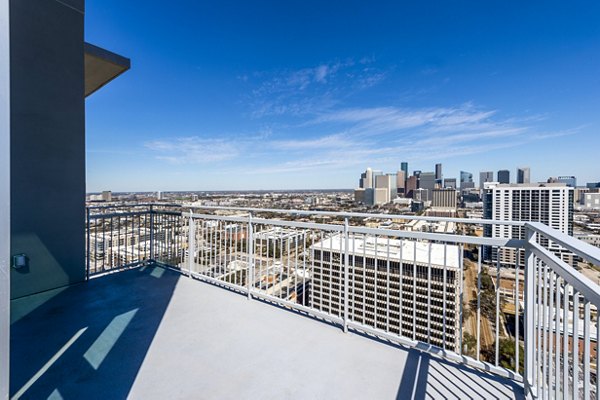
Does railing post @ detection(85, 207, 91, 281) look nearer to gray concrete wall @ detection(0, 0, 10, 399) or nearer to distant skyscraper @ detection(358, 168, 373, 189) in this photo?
gray concrete wall @ detection(0, 0, 10, 399)

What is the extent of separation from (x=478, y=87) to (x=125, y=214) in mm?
17308

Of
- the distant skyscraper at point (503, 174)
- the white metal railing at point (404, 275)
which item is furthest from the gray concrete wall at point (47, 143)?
the distant skyscraper at point (503, 174)

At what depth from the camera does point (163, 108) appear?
11.7 metres

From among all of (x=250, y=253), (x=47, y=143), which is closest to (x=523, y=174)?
(x=250, y=253)

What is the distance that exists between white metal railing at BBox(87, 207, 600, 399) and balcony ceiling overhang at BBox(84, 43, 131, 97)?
7.94ft

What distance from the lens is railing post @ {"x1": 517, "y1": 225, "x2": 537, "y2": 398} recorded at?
5.32 feet

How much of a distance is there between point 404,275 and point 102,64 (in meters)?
5.48

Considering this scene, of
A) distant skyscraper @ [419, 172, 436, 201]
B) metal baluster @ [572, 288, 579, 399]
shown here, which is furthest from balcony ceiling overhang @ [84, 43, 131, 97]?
distant skyscraper @ [419, 172, 436, 201]

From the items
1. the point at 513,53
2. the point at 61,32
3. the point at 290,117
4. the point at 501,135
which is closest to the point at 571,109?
the point at 501,135

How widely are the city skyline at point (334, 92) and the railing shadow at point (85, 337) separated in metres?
1.82

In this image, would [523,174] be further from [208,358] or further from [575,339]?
[208,358]

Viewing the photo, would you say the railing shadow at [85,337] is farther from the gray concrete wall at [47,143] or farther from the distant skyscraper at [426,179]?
the distant skyscraper at [426,179]

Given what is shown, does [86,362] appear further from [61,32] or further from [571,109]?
[571,109]

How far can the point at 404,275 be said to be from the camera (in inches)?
93.7
